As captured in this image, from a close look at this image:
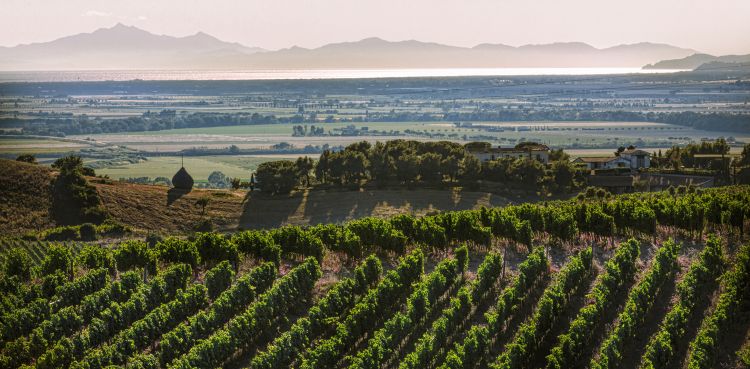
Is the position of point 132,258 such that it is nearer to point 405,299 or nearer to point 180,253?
point 180,253

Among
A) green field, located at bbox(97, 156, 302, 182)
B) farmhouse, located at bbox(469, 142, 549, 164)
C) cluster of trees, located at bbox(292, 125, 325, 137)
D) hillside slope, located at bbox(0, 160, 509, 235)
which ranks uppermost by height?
farmhouse, located at bbox(469, 142, 549, 164)

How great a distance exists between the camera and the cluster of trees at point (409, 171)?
204 feet

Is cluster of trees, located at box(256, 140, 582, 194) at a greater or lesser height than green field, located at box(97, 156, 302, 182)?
greater

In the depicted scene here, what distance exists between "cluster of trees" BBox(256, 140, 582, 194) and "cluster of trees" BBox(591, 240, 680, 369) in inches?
1313

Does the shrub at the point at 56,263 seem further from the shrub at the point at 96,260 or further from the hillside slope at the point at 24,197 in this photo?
the hillside slope at the point at 24,197

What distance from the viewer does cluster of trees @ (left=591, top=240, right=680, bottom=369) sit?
2164cm

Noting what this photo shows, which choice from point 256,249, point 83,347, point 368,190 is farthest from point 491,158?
point 83,347

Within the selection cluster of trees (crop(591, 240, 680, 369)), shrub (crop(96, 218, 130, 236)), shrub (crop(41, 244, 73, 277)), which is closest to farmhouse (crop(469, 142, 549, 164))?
shrub (crop(96, 218, 130, 236))

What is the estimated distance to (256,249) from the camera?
31.5 meters

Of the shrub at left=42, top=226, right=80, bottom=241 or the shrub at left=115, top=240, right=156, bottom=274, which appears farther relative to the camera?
the shrub at left=42, top=226, right=80, bottom=241

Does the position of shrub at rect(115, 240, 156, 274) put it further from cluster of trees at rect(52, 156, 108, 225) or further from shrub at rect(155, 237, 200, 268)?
cluster of trees at rect(52, 156, 108, 225)

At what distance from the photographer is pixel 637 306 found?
957 inches

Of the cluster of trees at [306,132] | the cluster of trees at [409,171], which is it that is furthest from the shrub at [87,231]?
the cluster of trees at [306,132]

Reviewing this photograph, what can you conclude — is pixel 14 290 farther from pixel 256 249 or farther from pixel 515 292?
pixel 515 292
